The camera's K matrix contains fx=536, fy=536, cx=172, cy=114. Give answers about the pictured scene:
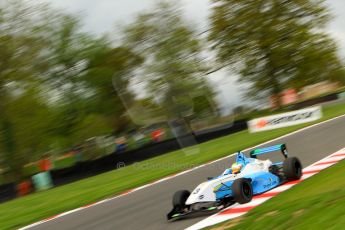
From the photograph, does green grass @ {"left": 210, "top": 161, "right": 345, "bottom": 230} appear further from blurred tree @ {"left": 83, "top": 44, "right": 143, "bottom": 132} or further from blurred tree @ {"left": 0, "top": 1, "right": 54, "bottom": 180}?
blurred tree @ {"left": 83, "top": 44, "right": 143, "bottom": 132}

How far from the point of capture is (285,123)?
1028 inches

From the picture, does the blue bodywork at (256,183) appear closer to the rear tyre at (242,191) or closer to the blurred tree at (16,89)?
the rear tyre at (242,191)

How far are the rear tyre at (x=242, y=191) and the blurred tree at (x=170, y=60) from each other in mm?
17788

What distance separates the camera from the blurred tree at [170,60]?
30484 millimetres

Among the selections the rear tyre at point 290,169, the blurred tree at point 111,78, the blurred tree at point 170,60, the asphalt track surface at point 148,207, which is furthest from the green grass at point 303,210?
the blurred tree at point 111,78

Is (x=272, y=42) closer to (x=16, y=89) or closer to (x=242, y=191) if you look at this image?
(x=16, y=89)

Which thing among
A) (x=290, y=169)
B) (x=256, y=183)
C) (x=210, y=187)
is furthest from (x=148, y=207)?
(x=290, y=169)

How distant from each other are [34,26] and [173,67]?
1021 centimetres

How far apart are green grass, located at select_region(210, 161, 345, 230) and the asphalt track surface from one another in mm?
1129

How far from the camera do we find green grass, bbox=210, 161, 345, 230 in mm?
5688

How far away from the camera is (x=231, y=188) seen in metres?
7.67

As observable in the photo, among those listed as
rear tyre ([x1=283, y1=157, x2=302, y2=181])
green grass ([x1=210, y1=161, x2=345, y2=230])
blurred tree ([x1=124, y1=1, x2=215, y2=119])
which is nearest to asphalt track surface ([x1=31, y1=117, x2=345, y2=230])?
green grass ([x1=210, y1=161, x2=345, y2=230])

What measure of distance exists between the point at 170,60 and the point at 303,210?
29.5 m

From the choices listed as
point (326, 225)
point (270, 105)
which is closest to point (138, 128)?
point (270, 105)
